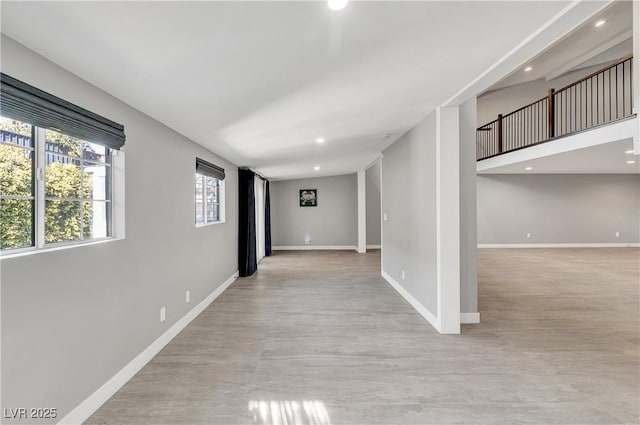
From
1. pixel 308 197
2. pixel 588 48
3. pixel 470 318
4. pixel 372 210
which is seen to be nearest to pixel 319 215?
pixel 308 197

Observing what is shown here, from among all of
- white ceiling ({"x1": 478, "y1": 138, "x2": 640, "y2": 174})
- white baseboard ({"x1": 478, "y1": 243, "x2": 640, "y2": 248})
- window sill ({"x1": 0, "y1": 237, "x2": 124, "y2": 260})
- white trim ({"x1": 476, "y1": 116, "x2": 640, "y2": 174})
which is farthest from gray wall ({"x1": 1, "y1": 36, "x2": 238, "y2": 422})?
white baseboard ({"x1": 478, "y1": 243, "x2": 640, "y2": 248})

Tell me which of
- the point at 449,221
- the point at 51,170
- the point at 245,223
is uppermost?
the point at 51,170

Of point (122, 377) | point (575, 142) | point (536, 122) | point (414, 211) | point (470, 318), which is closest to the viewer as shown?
point (122, 377)

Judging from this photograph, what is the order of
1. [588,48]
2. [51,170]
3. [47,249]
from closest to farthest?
1. [47,249]
2. [51,170]
3. [588,48]

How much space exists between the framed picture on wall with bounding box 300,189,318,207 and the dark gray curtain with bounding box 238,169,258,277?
3822 millimetres

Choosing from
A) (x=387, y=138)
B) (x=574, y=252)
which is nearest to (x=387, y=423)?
(x=387, y=138)

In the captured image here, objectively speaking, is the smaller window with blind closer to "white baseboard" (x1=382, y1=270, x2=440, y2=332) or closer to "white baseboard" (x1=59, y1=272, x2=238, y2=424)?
"white baseboard" (x1=59, y1=272, x2=238, y2=424)

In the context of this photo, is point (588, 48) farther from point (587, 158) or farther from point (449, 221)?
point (449, 221)

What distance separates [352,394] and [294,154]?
384 cm

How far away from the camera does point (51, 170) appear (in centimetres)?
178

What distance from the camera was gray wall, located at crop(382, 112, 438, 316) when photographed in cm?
344

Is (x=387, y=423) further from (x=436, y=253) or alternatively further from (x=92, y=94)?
(x=92, y=94)

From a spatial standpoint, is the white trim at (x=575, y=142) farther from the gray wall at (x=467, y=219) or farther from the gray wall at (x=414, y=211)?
the gray wall at (x=414, y=211)

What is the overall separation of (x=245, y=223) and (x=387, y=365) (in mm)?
4035
